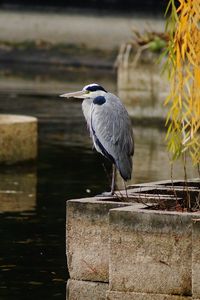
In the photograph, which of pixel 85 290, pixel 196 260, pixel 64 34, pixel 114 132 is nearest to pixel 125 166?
pixel 114 132

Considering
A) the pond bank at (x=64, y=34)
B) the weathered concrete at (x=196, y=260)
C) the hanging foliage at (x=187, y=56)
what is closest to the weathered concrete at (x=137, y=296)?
the weathered concrete at (x=196, y=260)

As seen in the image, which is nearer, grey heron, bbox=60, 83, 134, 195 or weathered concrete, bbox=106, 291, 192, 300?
weathered concrete, bbox=106, 291, 192, 300

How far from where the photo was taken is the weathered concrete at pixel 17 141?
19.5 m

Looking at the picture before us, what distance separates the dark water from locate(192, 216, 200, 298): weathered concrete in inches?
65.7

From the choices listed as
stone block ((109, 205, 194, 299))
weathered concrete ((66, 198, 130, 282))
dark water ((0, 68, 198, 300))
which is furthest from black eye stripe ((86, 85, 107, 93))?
stone block ((109, 205, 194, 299))

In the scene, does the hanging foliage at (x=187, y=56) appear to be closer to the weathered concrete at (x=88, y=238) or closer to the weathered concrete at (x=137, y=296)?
the weathered concrete at (x=88, y=238)

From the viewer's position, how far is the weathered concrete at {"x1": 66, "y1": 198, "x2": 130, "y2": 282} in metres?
10.5

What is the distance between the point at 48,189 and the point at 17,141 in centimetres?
231

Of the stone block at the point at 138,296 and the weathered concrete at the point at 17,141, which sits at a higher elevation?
the stone block at the point at 138,296

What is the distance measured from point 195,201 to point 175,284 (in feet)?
4.47

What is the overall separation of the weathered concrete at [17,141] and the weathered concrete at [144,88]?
7.20m

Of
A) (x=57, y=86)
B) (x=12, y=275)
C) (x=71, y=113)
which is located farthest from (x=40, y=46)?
(x=12, y=275)

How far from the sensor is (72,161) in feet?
67.7

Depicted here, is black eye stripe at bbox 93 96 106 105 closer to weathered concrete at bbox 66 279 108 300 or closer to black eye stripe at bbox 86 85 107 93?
black eye stripe at bbox 86 85 107 93
